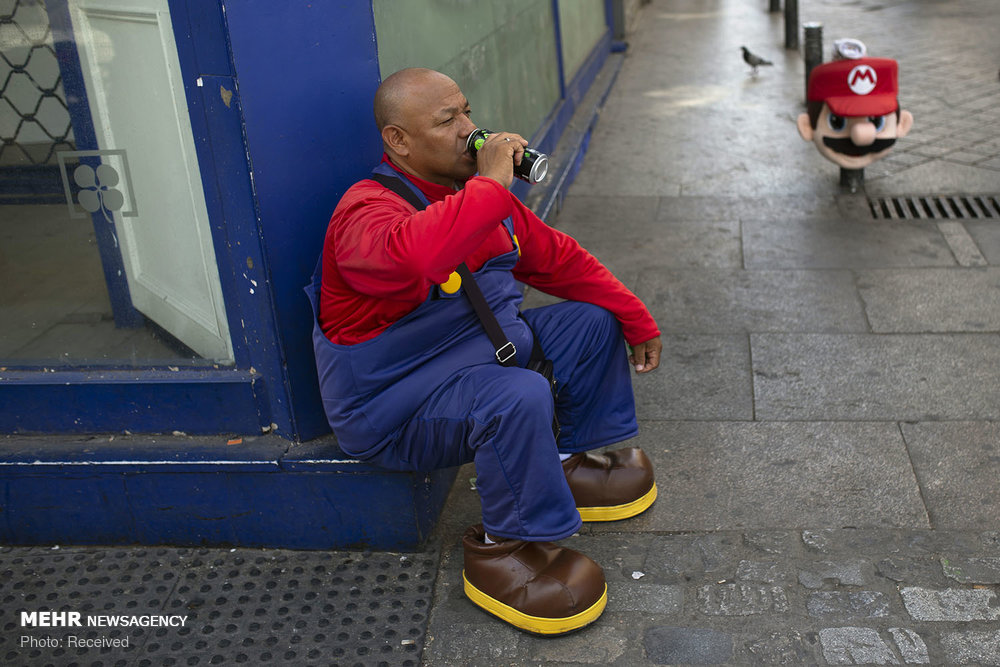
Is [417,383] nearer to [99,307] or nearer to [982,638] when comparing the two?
[99,307]

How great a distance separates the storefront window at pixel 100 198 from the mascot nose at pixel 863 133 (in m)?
3.81

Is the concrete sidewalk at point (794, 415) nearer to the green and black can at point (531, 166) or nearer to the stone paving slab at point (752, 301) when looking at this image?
the stone paving slab at point (752, 301)

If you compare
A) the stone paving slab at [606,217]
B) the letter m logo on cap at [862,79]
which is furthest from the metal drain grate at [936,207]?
the stone paving slab at [606,217]

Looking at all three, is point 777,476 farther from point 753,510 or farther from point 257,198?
point 257,198

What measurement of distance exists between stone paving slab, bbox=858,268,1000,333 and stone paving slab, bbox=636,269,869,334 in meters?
0.08

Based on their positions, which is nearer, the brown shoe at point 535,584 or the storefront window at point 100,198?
the brown shoe at point 535,584

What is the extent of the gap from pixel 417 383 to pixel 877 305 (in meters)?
2.63

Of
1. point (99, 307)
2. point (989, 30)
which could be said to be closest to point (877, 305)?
point (99, 307)

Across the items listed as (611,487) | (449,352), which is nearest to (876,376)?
(611,487)

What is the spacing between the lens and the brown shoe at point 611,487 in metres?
3.17

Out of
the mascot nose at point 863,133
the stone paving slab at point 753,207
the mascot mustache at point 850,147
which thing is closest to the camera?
the mascot nose at point 863,133

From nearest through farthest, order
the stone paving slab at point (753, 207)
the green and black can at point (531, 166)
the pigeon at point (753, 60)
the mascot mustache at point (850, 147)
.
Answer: the green and black can at point (531, 166)
the mascot mustache at point (850, 147)
the stone paving slab at point (753, 207)
the pigeon at point (753, 60)

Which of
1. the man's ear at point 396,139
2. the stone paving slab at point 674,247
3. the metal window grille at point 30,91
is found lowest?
the stone paving slab at point 674,247

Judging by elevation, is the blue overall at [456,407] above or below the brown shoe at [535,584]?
above
